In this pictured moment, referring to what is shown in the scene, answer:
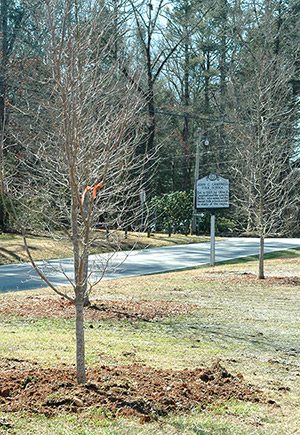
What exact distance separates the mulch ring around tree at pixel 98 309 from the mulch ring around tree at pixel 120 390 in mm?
4096

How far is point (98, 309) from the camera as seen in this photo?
36.9ft

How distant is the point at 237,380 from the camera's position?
20.5ft

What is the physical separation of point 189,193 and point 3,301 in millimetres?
32107

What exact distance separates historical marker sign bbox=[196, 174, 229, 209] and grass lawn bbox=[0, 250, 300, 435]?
20.5 feet

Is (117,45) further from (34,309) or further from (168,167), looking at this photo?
(168,167)

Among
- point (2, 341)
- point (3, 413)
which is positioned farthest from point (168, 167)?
point (3, 413)

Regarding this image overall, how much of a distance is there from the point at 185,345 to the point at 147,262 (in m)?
15.8

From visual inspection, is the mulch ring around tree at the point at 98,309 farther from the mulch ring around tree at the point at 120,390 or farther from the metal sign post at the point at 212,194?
the metal sign post at the point at 212,194

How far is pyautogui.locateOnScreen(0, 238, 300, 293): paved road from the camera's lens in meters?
17.1

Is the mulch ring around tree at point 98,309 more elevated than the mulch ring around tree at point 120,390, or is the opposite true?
the mulch ring around tree at point 120,390

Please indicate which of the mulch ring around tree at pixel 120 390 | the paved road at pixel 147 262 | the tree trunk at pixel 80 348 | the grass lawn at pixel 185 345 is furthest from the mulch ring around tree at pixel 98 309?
the tree trunk at pixel 80 348

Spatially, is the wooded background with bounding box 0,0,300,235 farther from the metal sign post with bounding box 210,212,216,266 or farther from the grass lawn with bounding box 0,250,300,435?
the grass lawn with bounding box 0,250,300,435

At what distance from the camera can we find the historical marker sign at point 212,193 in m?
22.0

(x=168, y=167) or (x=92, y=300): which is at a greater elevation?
(x=168, y=167)
